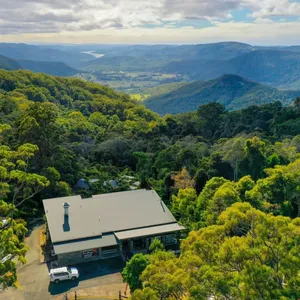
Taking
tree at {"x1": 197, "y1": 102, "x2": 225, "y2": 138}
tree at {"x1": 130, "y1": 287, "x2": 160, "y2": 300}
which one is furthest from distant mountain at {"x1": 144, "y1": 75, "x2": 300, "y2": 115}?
tree at {"x1": 130, "y1": 287, "x2": 160, "y2": 300}

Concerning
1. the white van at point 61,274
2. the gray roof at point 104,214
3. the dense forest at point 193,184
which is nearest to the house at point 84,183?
the dense forest at point 193,184

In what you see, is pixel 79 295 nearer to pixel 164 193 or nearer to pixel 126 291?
pixel 126 291

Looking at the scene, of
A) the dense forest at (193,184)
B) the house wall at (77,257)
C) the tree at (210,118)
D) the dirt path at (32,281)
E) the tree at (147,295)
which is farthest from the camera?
the tree at (210,118)

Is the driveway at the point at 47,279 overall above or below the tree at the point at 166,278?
below

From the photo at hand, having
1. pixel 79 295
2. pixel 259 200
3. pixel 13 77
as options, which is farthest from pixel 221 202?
pixel 13 77

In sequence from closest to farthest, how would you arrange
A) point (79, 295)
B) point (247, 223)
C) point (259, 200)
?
point (247, 223) → point (79, 295) → point (259, 200)

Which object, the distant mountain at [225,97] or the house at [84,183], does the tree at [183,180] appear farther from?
the distant mountain at [225,97]

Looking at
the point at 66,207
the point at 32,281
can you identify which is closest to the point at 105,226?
the point at 66,207
